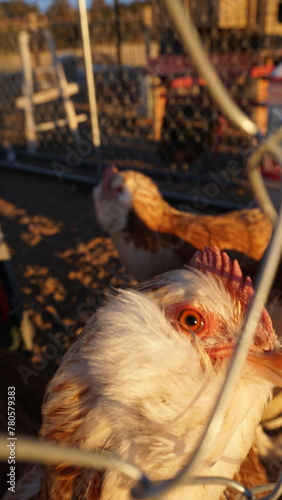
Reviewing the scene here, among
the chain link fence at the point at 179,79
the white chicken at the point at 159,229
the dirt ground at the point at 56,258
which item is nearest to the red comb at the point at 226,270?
the white chicken at the point at 159,229

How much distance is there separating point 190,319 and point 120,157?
16.9 feet

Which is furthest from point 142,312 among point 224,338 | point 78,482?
point 78,482

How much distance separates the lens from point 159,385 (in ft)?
2.58

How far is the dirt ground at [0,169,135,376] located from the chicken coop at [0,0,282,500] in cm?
1

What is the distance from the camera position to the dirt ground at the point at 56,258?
256 centimetres

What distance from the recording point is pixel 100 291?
284 centimetres

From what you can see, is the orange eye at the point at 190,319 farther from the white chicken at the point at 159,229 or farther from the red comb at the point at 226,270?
the white chicken at the point at 159,229

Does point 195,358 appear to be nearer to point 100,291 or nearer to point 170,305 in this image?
point 170,305

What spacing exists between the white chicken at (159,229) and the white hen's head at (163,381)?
3.21 ft

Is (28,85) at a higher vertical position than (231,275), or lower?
higher

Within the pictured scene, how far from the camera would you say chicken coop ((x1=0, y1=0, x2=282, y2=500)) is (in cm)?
240

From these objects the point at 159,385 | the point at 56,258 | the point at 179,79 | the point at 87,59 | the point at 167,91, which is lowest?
the point at 56,258

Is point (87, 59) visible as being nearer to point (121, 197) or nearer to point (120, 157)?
point (121, 197)

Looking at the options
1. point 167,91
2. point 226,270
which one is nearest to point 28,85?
point 167,91
